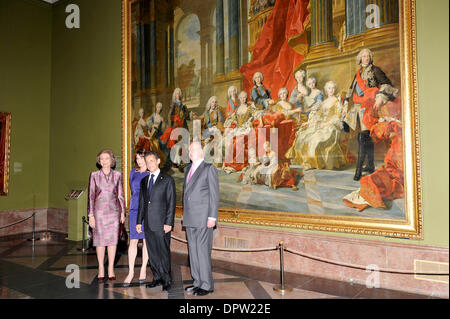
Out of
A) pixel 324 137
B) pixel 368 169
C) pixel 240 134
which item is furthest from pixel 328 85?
pixel 240 134

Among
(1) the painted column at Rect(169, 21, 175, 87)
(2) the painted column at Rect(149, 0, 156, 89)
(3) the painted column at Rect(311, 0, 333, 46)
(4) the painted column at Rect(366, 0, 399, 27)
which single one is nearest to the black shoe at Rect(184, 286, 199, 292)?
(3) the painted column at Rect(311, 0, 333, 46)

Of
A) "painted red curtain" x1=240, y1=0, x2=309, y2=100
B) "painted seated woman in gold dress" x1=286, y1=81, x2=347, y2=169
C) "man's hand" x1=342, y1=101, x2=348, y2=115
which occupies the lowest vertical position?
"painted seated woman in gold dress" x1=286, y1=81, x2=347, y2=169

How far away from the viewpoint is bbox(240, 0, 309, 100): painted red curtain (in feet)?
18.4

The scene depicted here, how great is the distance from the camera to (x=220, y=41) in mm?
6543

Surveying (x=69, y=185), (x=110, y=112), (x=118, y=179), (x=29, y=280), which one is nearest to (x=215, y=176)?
(x=118, y=179)

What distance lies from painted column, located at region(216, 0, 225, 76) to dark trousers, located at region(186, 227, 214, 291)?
3320 mm

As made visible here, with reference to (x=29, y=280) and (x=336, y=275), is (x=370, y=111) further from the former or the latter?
(x=29, y=280)

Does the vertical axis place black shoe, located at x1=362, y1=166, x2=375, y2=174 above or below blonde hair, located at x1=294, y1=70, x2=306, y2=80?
below

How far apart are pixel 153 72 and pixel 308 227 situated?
15.4ft

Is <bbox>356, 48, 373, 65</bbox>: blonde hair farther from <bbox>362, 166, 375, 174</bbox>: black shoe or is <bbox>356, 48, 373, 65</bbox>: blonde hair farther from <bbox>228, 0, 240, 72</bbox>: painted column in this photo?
<bbox>228, 0, 240, 72</bbox>: painted column

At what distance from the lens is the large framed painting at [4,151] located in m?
8.95

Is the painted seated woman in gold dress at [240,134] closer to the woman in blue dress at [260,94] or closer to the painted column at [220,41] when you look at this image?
the woman in blue dress at [260,94]

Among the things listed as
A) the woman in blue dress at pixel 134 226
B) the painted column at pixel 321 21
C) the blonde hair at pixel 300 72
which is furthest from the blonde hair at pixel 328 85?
the woman in blue dress at pixel 134 226

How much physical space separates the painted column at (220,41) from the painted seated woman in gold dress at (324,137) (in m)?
2.06
